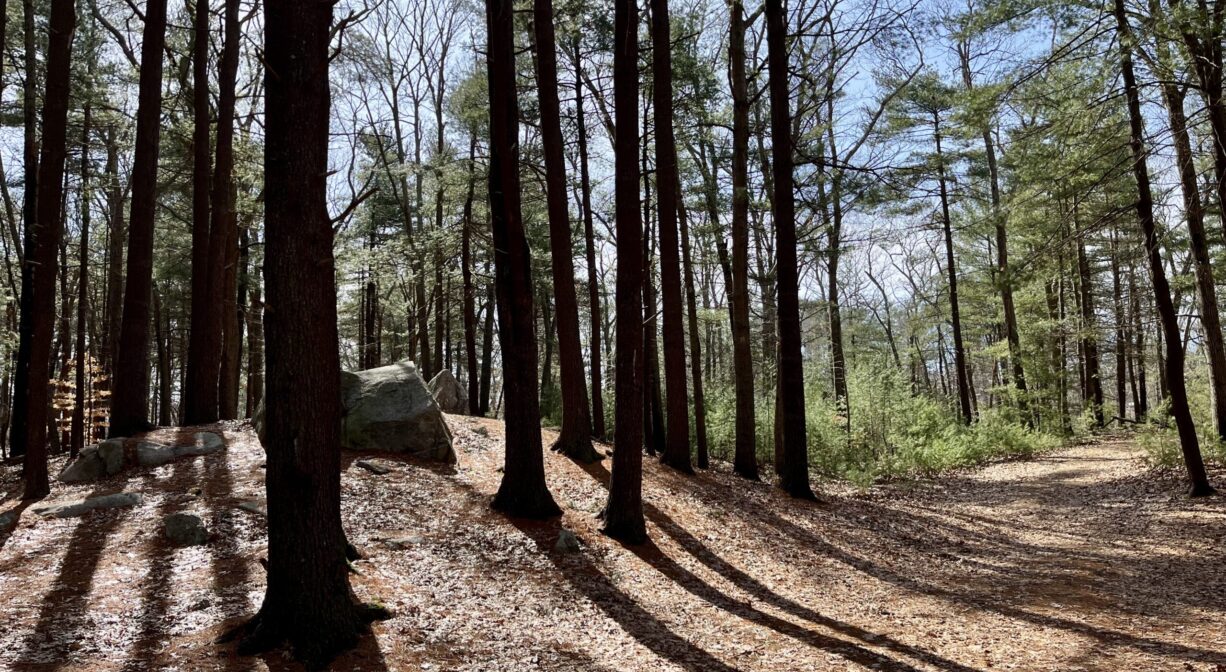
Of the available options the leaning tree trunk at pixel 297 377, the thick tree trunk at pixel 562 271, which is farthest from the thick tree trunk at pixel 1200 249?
the leaning tree trunk at pixel 297 377

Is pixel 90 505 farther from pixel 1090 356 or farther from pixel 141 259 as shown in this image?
pixel 1090 356

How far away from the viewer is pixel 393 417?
32.8 feet

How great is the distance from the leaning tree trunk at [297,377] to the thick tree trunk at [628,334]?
381 centimetres

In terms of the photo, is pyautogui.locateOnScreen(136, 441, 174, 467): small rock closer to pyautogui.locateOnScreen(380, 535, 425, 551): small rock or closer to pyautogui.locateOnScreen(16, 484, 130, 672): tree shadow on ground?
pyautogui.locateOnScreen(16, 484, 130, 672): tree shadow on ground

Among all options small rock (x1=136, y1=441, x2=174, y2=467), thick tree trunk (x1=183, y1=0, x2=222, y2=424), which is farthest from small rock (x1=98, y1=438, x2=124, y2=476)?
thick tree trunk (x1=183, y1=0, x2=222, y2=424)

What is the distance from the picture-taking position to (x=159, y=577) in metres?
5.53

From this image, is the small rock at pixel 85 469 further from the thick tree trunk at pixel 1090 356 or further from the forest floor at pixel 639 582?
the thick tree trunk at pixel 1090 356

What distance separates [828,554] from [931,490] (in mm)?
6480

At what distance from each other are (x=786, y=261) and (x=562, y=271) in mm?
3622

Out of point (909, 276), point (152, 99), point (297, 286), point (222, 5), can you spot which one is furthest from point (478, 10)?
point (909, 276)

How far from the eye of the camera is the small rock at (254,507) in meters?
6.98

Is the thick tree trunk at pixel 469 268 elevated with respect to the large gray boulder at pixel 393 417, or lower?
elevated

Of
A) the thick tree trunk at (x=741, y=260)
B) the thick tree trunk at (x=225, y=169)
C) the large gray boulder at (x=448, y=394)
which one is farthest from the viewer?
the large gray boulder at (x=448, y=394)

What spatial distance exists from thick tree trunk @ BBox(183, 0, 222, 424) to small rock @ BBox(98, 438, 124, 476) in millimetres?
2522
